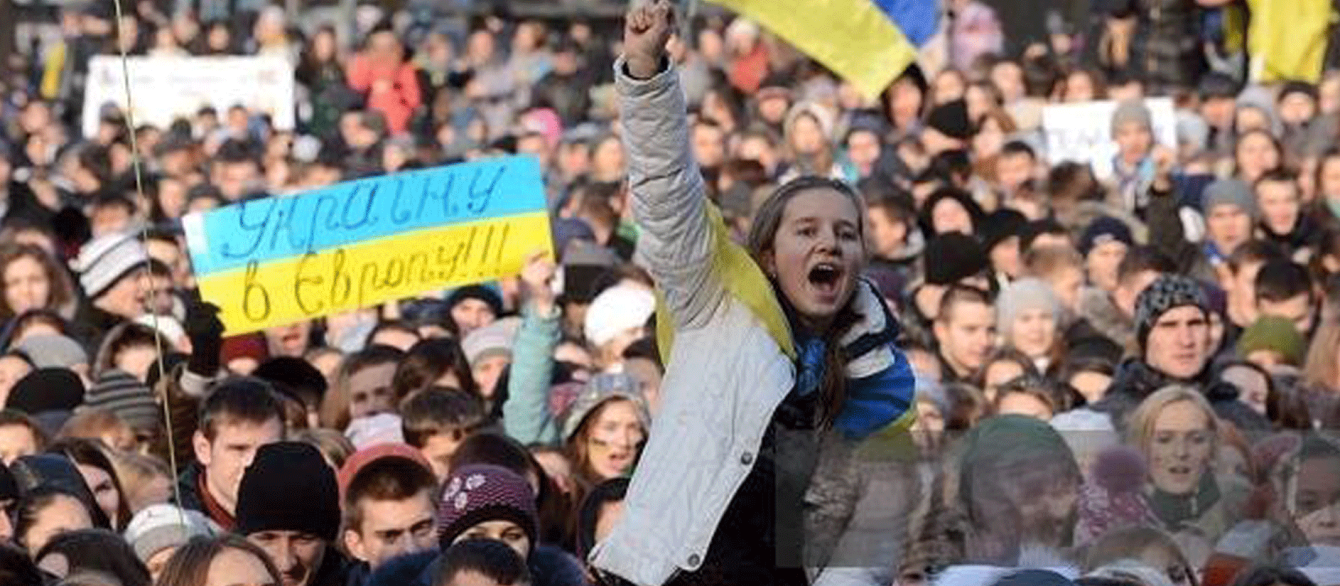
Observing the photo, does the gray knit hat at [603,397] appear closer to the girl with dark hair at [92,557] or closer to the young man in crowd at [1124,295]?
the girl with dark hair at [92,557]

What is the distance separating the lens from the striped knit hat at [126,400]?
481 inches

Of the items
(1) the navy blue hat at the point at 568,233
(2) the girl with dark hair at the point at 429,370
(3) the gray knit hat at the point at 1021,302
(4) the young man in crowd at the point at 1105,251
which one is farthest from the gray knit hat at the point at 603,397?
(1) the navy blue hat at the point at 568,233

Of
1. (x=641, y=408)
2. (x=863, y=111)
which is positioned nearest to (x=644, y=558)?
(x=641, y=408)

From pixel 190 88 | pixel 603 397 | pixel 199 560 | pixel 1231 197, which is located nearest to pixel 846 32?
pixel 603 397

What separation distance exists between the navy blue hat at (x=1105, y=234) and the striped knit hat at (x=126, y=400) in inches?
211

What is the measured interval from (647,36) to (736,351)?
586 millimetres

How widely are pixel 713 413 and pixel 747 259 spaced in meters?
0.32

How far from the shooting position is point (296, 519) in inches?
382

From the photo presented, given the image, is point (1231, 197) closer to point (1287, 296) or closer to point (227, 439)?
point (1287, 296)

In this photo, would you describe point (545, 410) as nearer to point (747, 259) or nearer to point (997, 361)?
point (997, 361)

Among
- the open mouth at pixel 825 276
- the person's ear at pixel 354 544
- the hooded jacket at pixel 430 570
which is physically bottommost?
the person's ear at pixel 354 544

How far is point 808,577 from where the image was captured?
7.43 metres

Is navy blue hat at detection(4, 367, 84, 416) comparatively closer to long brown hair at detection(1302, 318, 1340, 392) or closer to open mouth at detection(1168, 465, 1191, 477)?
long brown hair at detection(1302, 318, 1340, 392)

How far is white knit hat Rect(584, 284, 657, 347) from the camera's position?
557 inches
